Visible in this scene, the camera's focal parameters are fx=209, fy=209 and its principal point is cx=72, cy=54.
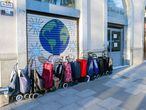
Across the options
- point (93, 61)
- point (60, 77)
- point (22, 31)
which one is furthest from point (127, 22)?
point (22, 31)

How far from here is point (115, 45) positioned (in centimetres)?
1084

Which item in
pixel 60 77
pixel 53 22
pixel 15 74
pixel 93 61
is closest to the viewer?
pixel 15 74

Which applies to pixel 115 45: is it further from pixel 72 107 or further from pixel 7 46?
pixel 7 46

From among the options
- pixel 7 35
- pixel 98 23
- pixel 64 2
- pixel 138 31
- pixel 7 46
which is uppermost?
pixel 64 2

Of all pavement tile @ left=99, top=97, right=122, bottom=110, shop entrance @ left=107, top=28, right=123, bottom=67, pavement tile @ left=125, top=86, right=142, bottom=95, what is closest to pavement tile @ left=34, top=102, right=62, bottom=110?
pavement tile @ left=99, top=97, right=122, bottom=110

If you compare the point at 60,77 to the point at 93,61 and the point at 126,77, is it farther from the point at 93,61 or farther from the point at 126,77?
the point at 126,77

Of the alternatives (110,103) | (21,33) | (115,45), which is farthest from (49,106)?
(115,45)

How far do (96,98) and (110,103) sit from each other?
20.2 inches

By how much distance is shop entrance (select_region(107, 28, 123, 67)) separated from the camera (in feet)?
34.2

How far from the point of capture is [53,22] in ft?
23.7

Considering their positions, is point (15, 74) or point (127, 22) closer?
point (15, 74)

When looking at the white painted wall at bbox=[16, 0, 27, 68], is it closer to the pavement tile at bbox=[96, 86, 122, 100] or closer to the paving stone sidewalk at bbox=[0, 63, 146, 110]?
the paving stone sidewalk at bbox=[0, 63, 146, 110]

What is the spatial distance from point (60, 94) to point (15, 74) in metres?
1.52

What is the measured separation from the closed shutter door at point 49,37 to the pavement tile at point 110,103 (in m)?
2.40
